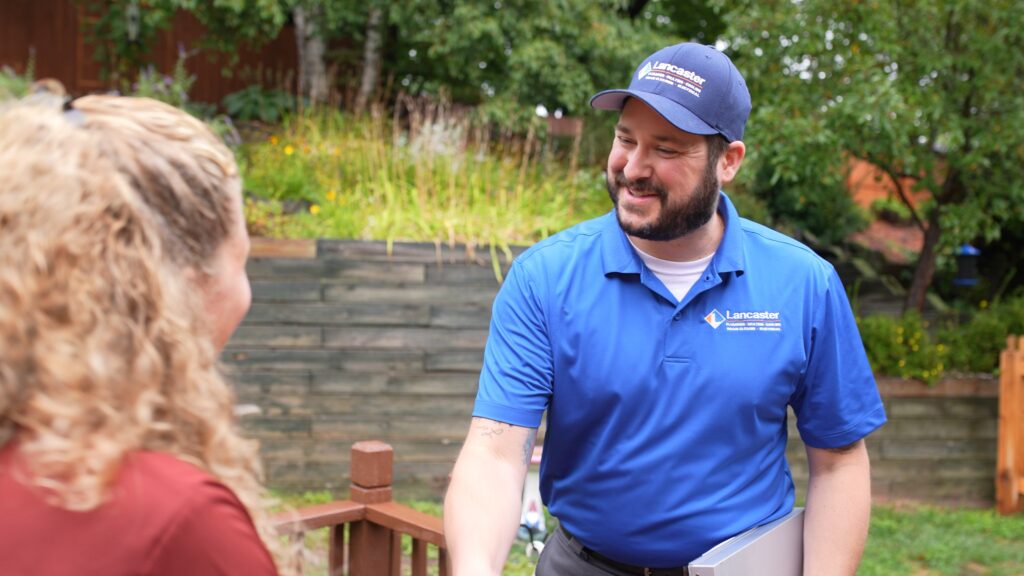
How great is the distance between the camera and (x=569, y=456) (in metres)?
2.39

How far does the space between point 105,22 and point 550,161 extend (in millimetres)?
5405

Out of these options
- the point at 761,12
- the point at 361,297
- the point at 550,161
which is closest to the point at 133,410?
the point at 361,297

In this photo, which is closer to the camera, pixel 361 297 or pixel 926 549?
pixel 926 549

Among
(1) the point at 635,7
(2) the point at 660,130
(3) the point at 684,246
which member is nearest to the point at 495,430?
(3) the point at 684,246

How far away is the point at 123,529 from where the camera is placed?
102cm

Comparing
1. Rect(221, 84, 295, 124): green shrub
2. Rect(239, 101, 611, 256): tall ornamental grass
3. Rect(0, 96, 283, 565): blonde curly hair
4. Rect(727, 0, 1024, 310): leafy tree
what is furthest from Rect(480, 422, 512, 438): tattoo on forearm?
Rect(221, 84, 295, 124): green shrub

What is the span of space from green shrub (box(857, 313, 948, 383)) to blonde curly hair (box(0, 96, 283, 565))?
648 cm

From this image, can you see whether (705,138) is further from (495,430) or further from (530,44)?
(530,44)

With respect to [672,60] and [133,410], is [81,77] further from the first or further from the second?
[133,410]

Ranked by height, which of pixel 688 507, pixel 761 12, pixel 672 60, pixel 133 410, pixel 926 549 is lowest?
pixel 926 549

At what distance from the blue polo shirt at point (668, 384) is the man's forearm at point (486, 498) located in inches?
2.3

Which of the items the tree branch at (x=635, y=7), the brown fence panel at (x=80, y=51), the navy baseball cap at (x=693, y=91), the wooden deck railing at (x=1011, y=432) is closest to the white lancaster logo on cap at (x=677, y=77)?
the navy baseball cap at (x=693, y=91)

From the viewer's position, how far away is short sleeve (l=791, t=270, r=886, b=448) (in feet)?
7.84

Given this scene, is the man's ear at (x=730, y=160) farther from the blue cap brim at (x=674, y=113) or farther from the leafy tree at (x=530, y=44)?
the leafy tree at (x=530, y=44)
